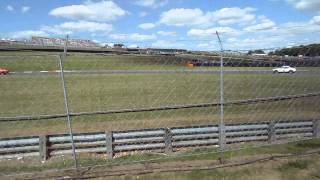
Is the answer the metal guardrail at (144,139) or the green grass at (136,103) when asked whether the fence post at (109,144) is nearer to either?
the metal guardrail at (144,139)

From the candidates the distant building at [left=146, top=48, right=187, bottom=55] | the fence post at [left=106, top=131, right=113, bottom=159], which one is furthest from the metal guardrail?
the distant building at [left=146, top=48, right=187, bottom=55]

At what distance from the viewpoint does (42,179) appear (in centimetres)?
757

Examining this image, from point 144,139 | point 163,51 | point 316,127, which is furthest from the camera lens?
point 316,127

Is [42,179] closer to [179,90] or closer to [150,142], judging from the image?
[150,142]

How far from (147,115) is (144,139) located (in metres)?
5.47

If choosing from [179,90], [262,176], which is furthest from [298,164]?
[179,90]

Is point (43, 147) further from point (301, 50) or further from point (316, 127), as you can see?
point (316, 127)

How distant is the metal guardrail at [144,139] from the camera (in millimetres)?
9602

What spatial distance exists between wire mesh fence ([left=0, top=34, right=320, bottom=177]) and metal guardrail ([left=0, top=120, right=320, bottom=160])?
0.07 feet

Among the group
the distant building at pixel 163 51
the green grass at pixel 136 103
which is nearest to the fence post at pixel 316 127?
the green grass at pixel 136 103

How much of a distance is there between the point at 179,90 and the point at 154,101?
4.15 m

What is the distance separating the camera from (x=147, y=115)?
15453mm

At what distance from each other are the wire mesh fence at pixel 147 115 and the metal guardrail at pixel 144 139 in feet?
0.07

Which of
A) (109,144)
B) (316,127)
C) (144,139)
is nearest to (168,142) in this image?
(144,139)
